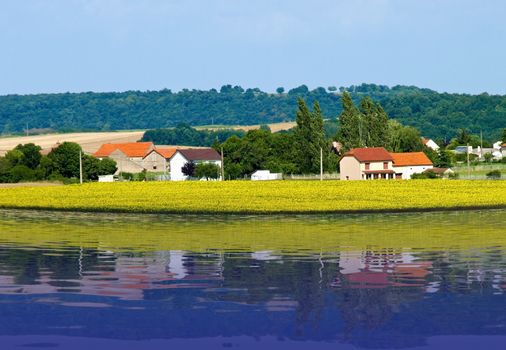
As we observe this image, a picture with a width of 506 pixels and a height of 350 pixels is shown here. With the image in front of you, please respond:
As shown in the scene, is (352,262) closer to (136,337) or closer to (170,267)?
(170,267)

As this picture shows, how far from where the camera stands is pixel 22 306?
74.1ft

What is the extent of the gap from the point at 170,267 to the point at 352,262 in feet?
20.1

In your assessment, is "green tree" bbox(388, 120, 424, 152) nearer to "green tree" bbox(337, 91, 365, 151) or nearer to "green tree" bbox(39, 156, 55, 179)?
"green tree" bbox(337, 91, 365, 151)

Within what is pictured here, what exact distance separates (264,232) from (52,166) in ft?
256

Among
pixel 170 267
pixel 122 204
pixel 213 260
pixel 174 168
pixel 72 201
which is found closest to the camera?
pixel 170 267

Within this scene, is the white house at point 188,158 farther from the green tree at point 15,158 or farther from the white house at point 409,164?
the white house at point 409,164

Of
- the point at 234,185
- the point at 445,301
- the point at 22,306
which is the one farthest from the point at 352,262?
the point at 234,185

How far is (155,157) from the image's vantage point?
167875mm

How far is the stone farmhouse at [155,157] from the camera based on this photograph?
14850 cm

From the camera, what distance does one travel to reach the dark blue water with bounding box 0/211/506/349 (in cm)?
1889

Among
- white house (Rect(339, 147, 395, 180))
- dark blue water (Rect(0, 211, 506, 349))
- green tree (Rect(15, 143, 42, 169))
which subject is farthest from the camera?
green tree (Rect(15, 143, 42, 169))

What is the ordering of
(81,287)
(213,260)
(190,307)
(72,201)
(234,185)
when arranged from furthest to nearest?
(234,185) < (72,201) < (213,260) < (81,287) < (190,307)

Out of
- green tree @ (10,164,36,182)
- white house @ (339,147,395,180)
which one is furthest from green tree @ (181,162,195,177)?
white house @ (339,147,395,180)

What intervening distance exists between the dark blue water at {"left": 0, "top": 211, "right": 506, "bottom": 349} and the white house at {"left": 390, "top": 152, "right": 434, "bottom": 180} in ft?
281
